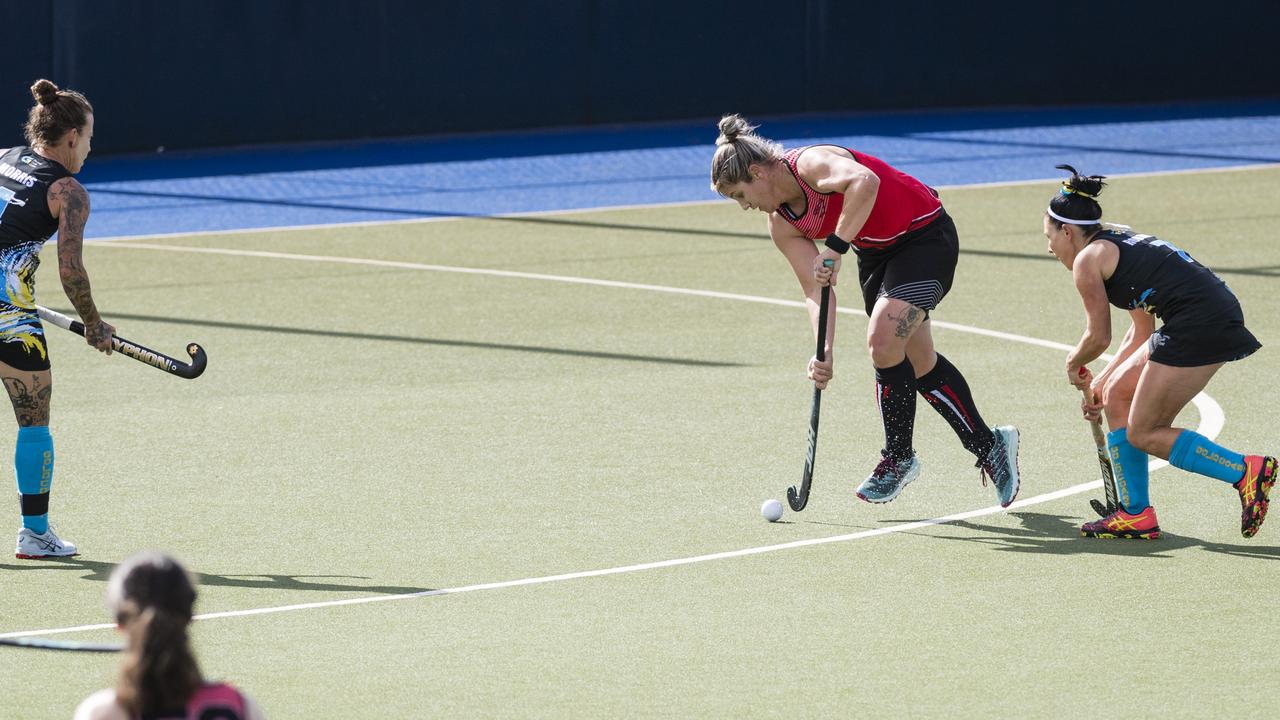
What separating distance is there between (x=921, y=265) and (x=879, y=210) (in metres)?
0.30

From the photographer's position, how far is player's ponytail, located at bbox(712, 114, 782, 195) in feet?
24.6

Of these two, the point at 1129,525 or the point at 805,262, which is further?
the point at 805,262

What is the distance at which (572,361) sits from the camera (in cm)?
1138

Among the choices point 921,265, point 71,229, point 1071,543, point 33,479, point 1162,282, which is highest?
point 71,229

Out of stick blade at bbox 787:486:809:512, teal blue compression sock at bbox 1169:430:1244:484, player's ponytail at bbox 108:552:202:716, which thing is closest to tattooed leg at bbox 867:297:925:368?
stick blade at bbox 787:486:809:512

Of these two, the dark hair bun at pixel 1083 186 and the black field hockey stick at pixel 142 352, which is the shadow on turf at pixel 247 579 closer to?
the black field hockey stick at pixel 142 352

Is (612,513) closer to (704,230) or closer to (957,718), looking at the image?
(957,718)

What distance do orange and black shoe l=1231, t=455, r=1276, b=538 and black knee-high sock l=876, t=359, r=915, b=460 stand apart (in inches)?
56.6

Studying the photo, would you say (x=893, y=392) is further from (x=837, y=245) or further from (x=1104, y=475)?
(x=1104, y=475)

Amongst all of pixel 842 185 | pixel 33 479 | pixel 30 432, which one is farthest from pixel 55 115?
pixel 842 185

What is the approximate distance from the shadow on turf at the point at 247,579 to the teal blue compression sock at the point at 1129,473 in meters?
2.86

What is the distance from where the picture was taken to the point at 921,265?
307 inches

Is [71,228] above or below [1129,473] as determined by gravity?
above

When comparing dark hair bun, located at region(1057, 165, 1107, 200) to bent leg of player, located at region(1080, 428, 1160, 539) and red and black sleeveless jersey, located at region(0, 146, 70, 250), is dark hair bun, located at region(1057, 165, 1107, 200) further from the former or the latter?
red and black sleeveless jersey, located at region(0, 146, 70, 250)
